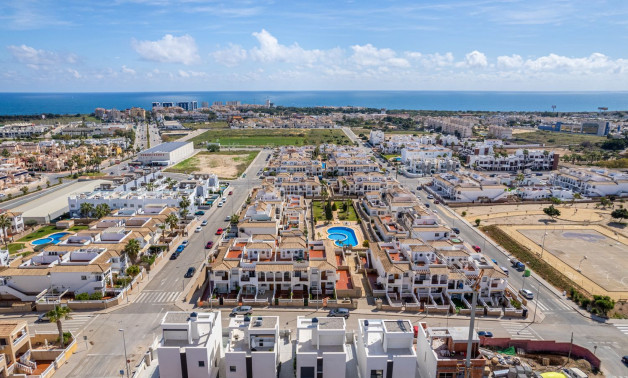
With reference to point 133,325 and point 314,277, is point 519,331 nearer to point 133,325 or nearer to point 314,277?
point 314,277

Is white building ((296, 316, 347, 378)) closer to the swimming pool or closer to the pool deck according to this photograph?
the pool deck

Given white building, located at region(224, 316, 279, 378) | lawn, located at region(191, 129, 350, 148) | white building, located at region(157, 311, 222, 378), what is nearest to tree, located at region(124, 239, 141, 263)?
white building, located at region(157, 311, 222, 378)

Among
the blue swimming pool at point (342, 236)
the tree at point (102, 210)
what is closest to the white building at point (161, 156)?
the tree at point (102, 210)

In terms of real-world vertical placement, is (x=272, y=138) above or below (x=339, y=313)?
above

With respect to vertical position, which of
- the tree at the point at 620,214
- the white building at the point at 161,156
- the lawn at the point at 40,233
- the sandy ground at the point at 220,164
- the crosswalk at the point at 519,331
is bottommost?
the crosswalk at the point at 519,331

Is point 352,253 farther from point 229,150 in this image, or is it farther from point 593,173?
point 229,150

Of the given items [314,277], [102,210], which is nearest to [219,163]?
[102,210]

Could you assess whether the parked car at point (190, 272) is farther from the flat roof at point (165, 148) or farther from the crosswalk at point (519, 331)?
the flat roof at point (165, 148)
